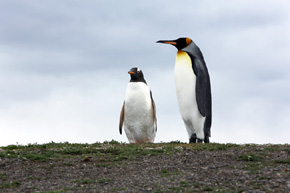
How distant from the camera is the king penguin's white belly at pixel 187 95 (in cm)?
1321

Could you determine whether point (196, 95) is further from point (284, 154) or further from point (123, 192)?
point (123, 192)

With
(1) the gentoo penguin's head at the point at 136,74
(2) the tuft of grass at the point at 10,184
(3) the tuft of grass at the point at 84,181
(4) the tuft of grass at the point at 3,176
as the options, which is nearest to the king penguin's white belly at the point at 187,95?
(1) the gentoo penguin's head at the point at 136,74

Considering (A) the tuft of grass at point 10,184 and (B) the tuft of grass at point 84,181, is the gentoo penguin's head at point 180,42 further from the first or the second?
(A) the tuft of grass at point 10,184

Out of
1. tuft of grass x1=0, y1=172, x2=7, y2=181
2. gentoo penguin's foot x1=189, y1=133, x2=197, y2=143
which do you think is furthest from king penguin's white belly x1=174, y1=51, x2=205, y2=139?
tuft of grass x1=0, y1=172, x2=7, y2=181

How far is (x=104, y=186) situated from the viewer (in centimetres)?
835

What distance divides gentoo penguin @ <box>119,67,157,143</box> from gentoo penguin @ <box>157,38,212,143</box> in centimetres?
138

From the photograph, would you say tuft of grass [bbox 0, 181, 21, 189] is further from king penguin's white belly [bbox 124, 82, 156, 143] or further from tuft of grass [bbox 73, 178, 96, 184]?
king penguin's white belly [bbox 124, 82, 156, 143]

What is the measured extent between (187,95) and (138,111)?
1979 mm

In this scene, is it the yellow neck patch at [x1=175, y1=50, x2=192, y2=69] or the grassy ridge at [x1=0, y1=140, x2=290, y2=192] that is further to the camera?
the yellow neck patch at [x1=175, y1=50, x2=192, y2=69]

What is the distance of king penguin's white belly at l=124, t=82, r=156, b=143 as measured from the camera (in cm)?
1440

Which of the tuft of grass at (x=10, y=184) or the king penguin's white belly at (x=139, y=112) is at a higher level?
the king penguin's white belly at (x=139, y=112)

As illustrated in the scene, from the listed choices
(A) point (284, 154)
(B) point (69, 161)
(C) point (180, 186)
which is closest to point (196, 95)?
(A) point (284, 154)

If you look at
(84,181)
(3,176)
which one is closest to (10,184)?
(3,176)

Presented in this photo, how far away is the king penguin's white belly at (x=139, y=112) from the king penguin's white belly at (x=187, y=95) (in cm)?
136
